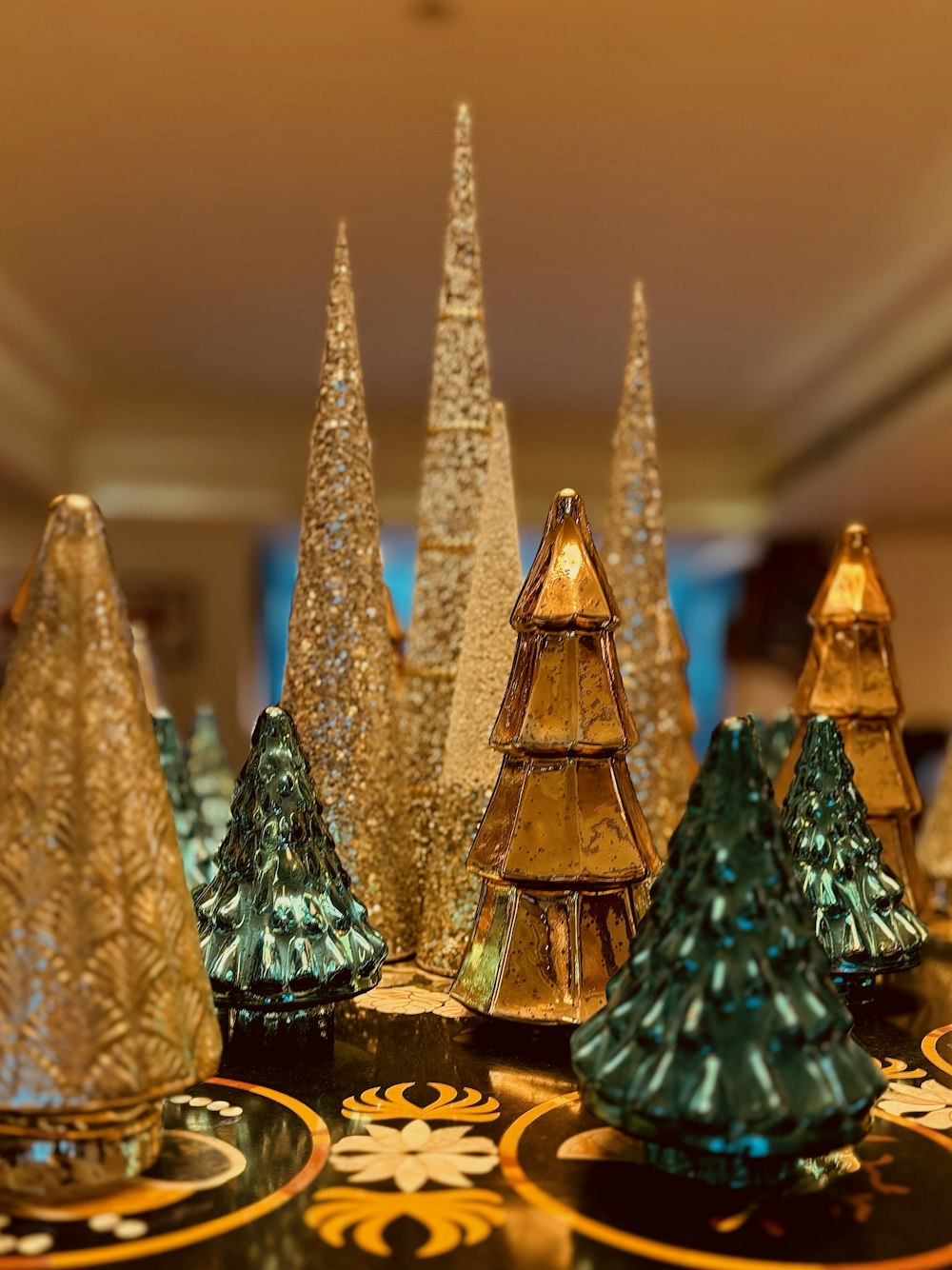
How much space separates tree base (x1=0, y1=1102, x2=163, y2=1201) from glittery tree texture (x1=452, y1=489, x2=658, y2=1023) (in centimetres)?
20

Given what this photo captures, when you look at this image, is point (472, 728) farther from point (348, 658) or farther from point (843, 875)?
point (843, 875)

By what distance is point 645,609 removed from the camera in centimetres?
78

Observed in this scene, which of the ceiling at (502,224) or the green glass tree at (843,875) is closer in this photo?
the green glass tree at (843,875)

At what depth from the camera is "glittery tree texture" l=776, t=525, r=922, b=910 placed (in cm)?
72

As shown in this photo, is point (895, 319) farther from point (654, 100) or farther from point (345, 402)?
point (345, 402)

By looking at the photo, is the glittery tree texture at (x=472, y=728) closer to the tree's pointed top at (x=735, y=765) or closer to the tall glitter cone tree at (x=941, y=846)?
the tree's pointed top at (x=735, y=765)

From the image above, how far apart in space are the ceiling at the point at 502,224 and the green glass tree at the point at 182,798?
38.1 inches

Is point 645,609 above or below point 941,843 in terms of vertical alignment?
above

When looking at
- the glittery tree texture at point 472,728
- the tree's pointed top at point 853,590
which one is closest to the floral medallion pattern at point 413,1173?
the glittery tree texture at point 472,728

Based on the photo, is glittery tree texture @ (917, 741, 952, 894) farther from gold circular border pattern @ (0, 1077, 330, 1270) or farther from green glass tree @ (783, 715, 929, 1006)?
gold circular border pattern @ (0, 1077, 330, 1270)

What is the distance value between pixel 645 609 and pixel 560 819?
0.24 meters

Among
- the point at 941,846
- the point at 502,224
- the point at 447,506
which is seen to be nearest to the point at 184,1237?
the point at 447,506

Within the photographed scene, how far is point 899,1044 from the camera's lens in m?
0.60

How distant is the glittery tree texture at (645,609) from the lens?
2.49 ft
